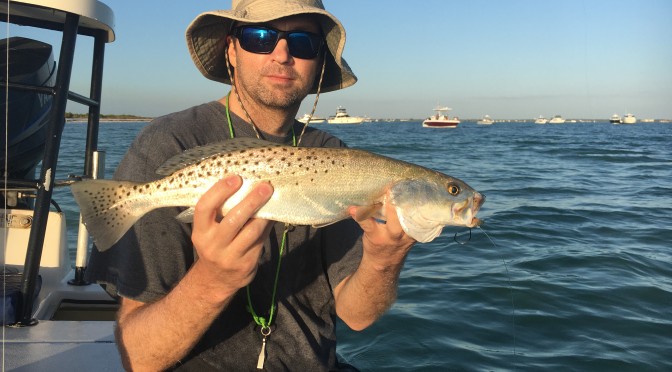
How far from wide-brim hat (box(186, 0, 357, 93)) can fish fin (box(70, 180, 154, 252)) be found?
1.17 m

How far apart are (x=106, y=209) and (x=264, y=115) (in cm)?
104

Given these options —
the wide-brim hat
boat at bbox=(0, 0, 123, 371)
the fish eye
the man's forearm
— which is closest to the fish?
the fish eye

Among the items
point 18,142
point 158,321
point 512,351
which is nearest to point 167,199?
point 158,321

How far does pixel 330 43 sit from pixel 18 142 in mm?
2617

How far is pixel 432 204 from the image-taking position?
2.76 metres

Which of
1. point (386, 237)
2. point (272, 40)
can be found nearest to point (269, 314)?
point (386, 237)

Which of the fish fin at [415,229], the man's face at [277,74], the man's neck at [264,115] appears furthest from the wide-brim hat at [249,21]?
the fish fin at [415,229]

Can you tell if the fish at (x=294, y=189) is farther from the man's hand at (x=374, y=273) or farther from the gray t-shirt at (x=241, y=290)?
the gray t-shirt at (x=241, y=290)

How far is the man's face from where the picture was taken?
3.10 m

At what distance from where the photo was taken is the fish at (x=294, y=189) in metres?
2.53

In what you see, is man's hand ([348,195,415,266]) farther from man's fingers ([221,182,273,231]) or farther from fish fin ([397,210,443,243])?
man's fingers ([221,182,273,231])

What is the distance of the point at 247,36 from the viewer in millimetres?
3135

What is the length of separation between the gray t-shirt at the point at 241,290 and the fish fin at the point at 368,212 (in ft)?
1.88

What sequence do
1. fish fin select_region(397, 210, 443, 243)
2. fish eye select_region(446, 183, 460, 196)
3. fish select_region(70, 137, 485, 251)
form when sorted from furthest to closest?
fish eye select_region(446, 183, 460, 196) → fish fin select_region(397, 210, 443, 243) → fish select_region(70, 137, 485, 251)
